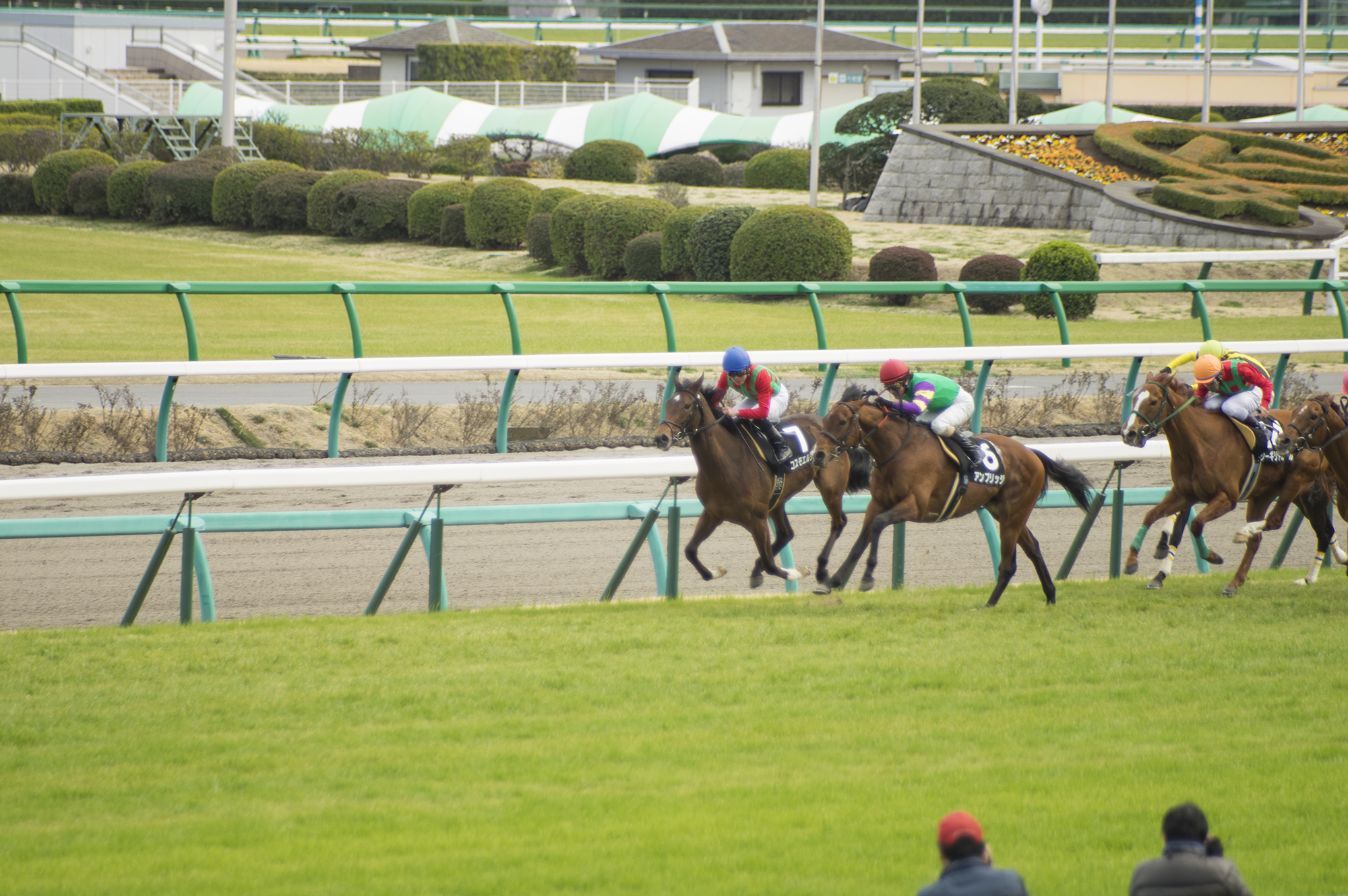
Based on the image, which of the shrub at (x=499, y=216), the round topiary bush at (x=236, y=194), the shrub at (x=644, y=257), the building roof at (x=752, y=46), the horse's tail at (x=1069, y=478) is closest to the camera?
the horse's tail at (x=1069, y=478)

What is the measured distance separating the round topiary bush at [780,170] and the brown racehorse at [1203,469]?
2411cm

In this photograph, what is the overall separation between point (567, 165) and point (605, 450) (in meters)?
21.4

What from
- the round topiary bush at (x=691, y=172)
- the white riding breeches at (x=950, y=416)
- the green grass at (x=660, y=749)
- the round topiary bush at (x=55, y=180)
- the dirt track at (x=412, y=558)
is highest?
the round topiary bush at (x=691, y=172)

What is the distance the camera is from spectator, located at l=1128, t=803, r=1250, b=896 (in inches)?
97.7

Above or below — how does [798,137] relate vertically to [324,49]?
below

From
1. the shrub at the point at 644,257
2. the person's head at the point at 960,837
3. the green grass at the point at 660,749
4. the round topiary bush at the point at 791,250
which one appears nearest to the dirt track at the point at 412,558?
the green grass at the point at 660,749

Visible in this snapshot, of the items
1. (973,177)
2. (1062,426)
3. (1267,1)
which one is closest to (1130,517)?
(1062,426)

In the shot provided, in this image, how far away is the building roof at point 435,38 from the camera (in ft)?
166

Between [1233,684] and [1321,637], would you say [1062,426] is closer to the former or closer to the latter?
[1321,637]

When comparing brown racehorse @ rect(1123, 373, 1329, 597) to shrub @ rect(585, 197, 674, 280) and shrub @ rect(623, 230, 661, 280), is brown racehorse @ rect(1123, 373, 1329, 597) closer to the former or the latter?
shrub @ rect(623, 230, 661, 280)

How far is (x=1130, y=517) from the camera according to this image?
9344 mm

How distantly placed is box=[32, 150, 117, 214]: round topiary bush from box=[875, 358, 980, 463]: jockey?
74.6 ft

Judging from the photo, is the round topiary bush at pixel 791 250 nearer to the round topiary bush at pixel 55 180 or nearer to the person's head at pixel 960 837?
the round topiary bush at pixel 55 180

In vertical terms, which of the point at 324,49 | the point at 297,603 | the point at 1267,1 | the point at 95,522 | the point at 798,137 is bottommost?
the point at 297,603
